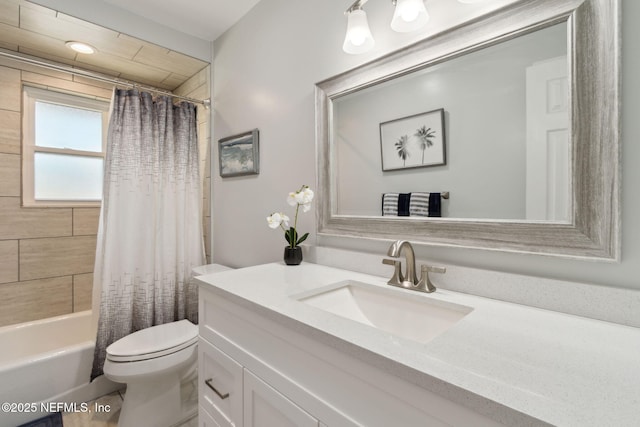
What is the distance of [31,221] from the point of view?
7.21 feet

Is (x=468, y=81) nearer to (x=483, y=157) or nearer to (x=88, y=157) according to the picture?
(x=483, y=157)

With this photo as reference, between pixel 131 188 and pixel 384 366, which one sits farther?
pixel 131 188

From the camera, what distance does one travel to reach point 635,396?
0.45m

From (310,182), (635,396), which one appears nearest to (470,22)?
(310,182)

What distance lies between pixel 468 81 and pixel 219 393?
139 cm

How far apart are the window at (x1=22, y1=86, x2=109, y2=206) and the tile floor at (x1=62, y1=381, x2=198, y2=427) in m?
1.50

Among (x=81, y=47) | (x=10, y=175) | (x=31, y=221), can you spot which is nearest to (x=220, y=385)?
(x=31, y=221)

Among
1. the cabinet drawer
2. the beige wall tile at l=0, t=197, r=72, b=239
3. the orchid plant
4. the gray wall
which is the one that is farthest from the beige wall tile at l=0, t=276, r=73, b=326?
the orchid plant

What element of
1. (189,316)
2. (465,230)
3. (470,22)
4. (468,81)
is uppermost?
(470,22)

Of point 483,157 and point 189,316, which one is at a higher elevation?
point 483,157

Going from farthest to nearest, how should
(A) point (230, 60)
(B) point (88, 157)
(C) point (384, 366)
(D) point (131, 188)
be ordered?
1. (B) point (88, 157)
2. (A) point (230, 60)
3. (D) point (131, 188)
4. (C) point (384, 366)

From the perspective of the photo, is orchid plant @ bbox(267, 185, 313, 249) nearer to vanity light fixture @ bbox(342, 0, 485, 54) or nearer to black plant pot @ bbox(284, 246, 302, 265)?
black plant pot @ bbox(284, 246, 302, 265)

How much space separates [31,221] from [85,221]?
0.32 meters

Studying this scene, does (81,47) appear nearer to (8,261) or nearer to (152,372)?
(8,261)
